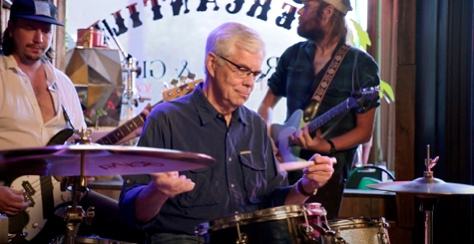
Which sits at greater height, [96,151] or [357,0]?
[357,0]

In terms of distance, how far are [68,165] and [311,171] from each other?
1.18 metres

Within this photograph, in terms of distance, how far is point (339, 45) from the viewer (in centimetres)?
489

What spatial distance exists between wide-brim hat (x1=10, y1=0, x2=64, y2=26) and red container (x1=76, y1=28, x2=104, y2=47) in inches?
43.4

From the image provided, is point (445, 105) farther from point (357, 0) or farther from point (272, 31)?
point (272, 31)

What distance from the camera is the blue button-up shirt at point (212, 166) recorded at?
3.20 metres

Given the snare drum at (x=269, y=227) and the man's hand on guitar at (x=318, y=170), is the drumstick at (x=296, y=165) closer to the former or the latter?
the man's hand on guitar at (x=318, y=170)

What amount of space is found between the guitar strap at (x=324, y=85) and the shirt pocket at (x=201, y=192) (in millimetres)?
1689

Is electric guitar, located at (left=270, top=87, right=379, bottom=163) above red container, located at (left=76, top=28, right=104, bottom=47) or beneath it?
beneath

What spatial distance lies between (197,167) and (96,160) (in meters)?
0.32

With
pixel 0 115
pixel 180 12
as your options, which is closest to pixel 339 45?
pixel 180 12

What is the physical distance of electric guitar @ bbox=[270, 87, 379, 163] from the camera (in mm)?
4801

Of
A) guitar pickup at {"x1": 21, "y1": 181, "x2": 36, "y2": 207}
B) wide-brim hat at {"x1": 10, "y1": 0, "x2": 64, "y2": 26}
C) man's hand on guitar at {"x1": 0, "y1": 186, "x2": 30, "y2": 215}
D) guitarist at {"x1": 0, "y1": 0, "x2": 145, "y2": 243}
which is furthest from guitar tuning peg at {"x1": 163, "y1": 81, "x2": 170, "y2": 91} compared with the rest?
man's hand on guitar at {"x1": 0, "y1": 186, "x2": 30, "y2": 215}

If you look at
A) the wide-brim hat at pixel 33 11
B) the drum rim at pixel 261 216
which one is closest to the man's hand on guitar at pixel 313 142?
the wide-brim hat at pixel 33 11

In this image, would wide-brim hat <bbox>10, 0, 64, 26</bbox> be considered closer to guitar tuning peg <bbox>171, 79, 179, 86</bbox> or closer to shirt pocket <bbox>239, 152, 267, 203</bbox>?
guitar tuning peg <bbox>171, 79, 179, 86</bbox>
